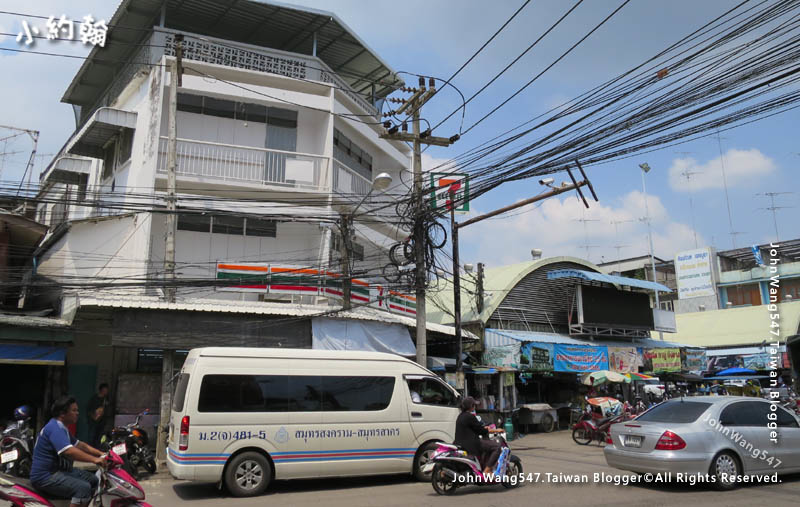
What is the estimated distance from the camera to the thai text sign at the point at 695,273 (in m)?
43.8

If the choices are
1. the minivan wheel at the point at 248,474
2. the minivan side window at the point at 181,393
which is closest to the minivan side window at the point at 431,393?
the minivan wheel at the point at 248,474

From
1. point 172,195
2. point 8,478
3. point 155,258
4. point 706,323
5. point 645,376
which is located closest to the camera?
point 8,478

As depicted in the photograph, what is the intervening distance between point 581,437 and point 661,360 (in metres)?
8.74

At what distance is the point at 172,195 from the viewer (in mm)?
14445

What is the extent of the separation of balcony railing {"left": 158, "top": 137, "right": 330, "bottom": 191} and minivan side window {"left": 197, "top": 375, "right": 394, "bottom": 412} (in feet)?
29.7

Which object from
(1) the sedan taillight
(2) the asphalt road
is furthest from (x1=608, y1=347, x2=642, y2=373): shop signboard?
(1) the sedan taillight

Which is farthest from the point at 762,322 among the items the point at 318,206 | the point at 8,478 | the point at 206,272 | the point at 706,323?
the point at 8,478

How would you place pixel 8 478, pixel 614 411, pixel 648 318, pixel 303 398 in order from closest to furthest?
pixel 8 478
pixel 303 398
pixel 614 411
pixel 648 318

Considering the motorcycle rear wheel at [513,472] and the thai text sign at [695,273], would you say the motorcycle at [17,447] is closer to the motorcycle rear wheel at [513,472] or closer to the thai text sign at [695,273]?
the motorcycle rear wheel at [513,472]

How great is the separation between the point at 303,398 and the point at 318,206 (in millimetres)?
8820

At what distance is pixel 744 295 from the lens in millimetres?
42188

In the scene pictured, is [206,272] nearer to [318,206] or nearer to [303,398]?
[318,206]

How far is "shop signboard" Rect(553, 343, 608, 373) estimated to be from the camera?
2058cm

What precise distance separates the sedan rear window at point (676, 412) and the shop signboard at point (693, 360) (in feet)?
55.2
